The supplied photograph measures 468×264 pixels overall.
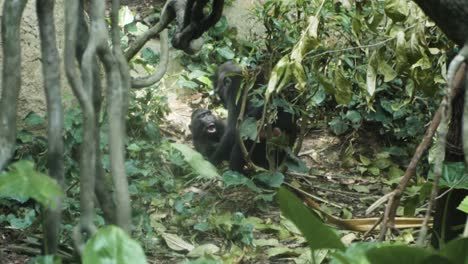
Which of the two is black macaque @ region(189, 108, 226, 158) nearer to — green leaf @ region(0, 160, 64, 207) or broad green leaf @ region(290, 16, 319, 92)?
broad green leaf @ region(290, 16, 319, 92)

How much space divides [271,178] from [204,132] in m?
1.18

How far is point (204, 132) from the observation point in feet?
21.0

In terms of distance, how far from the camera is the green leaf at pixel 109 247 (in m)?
1.38

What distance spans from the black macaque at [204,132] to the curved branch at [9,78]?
4.91 metres

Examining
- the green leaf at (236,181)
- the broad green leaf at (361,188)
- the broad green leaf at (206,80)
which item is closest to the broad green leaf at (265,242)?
the green leaf at (236,181)

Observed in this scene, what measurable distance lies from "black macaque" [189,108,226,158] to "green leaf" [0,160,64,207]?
16.6 ft

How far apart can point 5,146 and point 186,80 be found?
5.84m

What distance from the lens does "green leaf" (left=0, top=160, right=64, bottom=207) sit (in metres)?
1.23

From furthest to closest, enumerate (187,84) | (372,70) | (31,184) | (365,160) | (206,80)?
(206,80) → (187,84) → (365,160) → (372,70) → (31,184)

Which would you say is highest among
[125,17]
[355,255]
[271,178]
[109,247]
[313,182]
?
[125,17]

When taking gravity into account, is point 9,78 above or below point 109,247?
above

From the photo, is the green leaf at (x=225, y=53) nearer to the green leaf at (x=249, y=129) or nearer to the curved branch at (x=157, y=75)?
the green leaf at (x=249, y=129)

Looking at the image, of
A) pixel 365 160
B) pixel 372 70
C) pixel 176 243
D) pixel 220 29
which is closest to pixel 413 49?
pixel 372 70

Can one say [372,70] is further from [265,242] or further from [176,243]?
[176,243]
